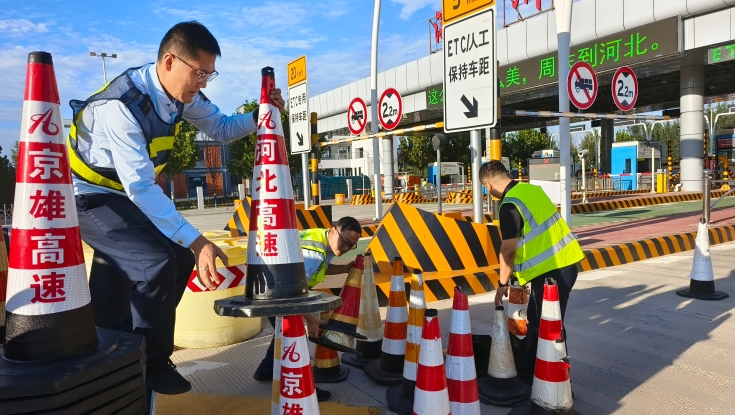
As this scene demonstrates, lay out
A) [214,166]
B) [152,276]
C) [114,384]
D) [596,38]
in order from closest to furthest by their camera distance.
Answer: [114,384] < [152,276] < [596,38] < [214,166]

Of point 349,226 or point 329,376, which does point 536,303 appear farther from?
point 329,376

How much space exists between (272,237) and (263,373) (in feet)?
4.79

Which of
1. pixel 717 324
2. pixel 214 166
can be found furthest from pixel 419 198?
pixel 214 166

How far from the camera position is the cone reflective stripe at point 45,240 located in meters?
1.79

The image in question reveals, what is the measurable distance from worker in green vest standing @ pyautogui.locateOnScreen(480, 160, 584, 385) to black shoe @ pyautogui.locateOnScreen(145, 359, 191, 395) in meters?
1.97

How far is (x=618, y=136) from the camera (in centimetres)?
6788

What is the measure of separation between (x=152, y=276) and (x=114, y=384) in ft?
2.06

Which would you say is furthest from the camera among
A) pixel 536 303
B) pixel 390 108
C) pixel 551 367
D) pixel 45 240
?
pixel 390 108

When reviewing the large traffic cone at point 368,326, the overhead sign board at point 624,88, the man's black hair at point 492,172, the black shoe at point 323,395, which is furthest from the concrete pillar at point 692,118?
the black shoe at point 323,395

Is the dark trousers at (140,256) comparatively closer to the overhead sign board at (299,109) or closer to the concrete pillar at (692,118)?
the overhead sign board at (299,109)

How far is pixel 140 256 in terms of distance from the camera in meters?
2.28

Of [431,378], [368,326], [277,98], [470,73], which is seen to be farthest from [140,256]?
[470,73]

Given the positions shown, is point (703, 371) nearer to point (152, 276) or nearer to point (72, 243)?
point (152, 276)

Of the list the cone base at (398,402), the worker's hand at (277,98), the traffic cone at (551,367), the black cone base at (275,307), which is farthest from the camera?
the cone base at (398,402)
